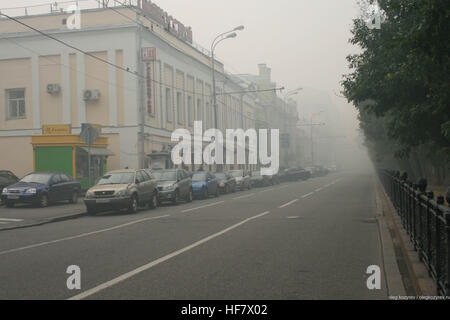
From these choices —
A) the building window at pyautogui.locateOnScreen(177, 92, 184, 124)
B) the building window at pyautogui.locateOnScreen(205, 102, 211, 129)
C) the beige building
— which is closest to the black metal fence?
the beige building

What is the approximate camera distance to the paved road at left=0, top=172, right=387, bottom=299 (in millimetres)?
6605

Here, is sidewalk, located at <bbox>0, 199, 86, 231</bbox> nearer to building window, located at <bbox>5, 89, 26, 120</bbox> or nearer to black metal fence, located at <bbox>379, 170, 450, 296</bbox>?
black metal fence, located at <bbox>379, 170, 450, 296</bbox>

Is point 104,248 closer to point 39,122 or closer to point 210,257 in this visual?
point 210,257

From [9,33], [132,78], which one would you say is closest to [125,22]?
[132,78]

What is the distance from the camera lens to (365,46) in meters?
18.9

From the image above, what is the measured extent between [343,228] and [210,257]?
5.17m

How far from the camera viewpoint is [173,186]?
77.1 ft

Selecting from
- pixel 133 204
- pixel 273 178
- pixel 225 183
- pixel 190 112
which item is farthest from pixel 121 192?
pixel 273 178

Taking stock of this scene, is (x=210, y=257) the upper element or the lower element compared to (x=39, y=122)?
lower

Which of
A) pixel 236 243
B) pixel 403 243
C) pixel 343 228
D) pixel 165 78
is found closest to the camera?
pixel 403 243

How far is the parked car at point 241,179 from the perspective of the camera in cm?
3781

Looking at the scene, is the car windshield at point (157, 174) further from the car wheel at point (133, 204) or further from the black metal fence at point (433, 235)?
the black metal fence at point (433, 235)

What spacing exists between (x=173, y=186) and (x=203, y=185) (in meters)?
4.52

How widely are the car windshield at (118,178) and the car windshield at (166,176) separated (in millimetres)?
4371
